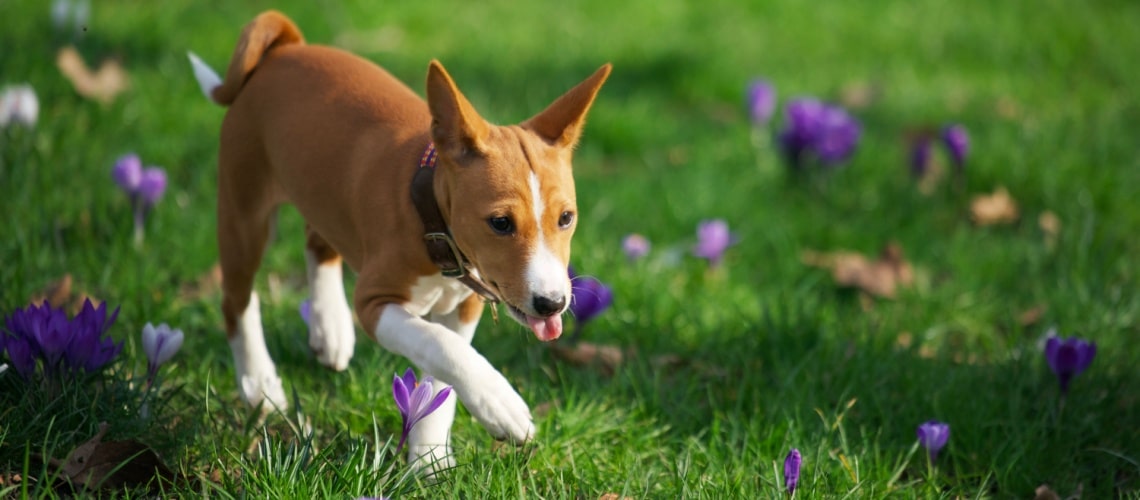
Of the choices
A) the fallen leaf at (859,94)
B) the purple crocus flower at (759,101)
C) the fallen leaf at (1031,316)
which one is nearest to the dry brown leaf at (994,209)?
the fallen leaf at (1031,316)

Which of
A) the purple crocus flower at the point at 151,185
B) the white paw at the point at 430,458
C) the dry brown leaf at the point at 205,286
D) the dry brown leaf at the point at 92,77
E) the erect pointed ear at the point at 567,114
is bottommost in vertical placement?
the dry brown leaf at the point at 205,286

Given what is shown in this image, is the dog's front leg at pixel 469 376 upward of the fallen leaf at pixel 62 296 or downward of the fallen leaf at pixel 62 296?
upward

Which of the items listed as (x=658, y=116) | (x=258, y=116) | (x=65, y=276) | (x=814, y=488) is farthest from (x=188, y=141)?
(x=814, y=488)

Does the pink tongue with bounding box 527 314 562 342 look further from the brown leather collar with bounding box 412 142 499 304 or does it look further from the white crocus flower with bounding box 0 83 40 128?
the white crocus flower with bounding box 0 83 40 128

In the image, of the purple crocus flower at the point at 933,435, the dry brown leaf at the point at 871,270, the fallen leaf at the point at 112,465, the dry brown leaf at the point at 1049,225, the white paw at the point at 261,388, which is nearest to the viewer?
the fallen leaf at the point at 112,465

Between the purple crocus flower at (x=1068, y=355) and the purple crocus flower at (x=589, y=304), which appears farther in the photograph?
the purple crocus flower at (x=589, y=304)

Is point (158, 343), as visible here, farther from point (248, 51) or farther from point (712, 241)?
point (712, 241)

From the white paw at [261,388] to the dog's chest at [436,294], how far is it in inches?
24.5

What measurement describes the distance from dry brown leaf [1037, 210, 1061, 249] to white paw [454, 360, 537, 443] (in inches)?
132

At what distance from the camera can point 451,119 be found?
8.82 feet

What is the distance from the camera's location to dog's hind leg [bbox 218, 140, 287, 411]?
11.3 feet

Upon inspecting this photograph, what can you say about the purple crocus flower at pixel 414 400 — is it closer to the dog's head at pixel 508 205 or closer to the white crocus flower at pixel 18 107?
the dog's head at pixel 508 205

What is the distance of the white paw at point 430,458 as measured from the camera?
9.35ft

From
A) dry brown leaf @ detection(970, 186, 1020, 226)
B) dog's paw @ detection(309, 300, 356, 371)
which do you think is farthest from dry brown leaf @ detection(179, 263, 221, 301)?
dry brown leaf @ detection(970, 186, 1020, 226)
